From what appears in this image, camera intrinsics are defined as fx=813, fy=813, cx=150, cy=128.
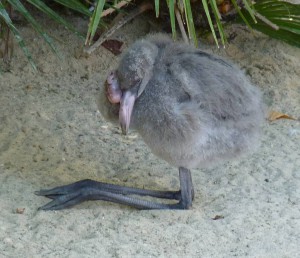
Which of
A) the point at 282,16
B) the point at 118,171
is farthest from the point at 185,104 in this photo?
the point at 282,16

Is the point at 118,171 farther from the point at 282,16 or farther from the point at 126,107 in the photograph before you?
the point at 282,16

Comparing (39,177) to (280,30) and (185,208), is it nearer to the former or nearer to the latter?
(185,208)

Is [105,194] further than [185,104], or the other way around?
[105,194]

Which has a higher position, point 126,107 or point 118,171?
point 126,107

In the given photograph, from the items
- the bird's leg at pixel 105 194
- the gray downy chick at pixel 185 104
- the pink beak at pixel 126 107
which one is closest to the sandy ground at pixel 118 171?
the bird's leg at pixel 105 194

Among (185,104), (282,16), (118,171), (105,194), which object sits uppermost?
(185,104)

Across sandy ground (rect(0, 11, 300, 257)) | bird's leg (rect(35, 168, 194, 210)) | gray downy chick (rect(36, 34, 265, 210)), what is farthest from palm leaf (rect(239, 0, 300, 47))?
bird's leg (rect(35, 168, 194, 210))

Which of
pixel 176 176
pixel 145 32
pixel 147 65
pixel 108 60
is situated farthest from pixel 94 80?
pixel 147 65
